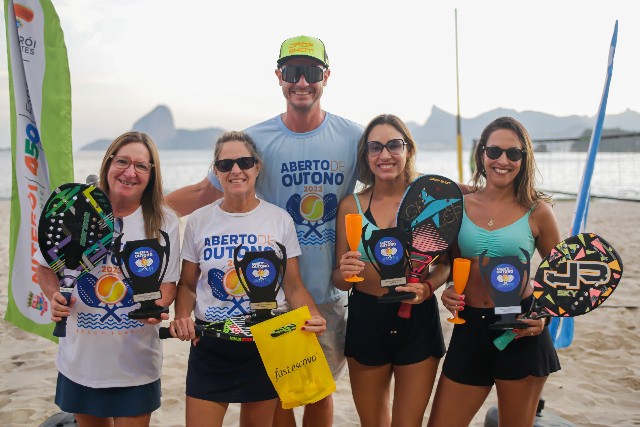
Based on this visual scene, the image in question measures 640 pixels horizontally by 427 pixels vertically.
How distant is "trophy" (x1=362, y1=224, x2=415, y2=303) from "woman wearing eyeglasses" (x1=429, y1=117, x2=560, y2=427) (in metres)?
0.26

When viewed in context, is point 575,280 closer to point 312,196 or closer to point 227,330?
point 312,196

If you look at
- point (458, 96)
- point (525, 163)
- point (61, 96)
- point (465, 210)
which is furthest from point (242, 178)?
point (458, 96)

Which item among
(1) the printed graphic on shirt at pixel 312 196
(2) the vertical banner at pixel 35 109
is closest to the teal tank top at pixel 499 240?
(1) the printed graphic on shirt at pixel 312 196

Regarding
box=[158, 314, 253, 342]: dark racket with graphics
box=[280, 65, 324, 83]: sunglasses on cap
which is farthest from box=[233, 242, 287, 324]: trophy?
box=[280, 65, 324, 83]: sunglasses on cap

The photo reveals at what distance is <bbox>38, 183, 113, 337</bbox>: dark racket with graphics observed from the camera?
2.53 m

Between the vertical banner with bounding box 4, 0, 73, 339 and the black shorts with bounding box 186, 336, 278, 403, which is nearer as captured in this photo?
the black shorts with bounding box 186, 336, 278, 403

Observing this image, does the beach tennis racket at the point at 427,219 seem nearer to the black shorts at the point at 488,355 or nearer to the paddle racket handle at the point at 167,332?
the black shorts at the point at 488,355

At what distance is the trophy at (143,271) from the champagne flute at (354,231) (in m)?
0.92

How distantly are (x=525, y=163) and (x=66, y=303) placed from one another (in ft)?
7.73

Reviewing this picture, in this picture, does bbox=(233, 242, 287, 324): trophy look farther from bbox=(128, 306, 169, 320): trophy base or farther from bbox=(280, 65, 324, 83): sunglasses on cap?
bbox=(280, 65, 324, 83): sunglasses on cap

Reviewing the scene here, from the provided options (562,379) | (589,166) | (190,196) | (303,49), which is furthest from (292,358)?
(562,379)

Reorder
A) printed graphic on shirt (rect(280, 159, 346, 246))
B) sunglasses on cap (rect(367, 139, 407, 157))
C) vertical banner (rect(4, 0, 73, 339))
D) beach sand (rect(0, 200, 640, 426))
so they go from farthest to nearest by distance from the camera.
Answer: beach sand (rect(0, 200, 640, 426)) → vertical banner (rect(4, 0, 73, 339)) → printed graphic on shirt (rect(280, 159, 346, 246)) → sunglasses on cap (rect(367, 139, 407, 157))

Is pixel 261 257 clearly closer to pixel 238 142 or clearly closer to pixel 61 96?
pixel 238 142

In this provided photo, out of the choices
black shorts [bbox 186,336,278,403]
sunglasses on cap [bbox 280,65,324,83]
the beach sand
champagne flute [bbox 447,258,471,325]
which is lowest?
the beach sand
